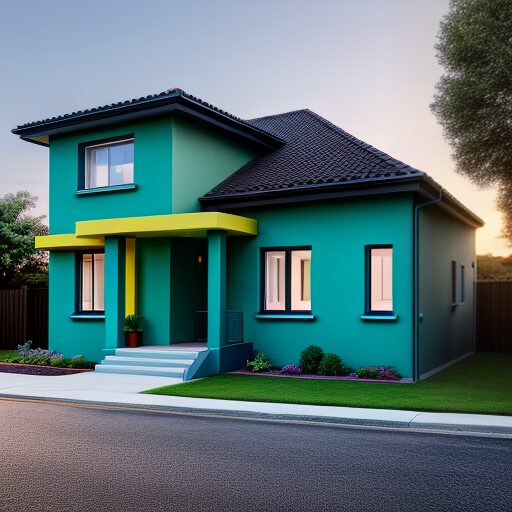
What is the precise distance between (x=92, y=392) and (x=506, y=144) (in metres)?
14.5

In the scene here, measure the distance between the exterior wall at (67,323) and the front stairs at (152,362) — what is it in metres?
1.90

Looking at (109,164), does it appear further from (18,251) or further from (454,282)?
(18,251)

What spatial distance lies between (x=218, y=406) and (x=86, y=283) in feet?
28.8

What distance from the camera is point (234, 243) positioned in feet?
53.6

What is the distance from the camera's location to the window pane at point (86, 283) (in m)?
17.8

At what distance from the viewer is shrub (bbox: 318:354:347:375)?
46.6ft

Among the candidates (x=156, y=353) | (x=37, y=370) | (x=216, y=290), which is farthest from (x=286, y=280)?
(x=37, y=370)

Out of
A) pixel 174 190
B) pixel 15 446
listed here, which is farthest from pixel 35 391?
pixel 174 190

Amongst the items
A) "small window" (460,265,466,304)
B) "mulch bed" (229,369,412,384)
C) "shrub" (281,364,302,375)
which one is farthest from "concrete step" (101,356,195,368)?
"small window" (460,265,466,304)

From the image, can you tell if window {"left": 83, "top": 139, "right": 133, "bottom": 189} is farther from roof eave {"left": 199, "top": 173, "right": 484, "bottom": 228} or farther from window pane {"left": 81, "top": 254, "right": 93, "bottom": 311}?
roof eave {"left": 199, "top": 173, "right": 484, "bottom": 228}

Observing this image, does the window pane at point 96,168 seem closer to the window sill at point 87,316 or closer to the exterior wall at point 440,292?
the window sill at point 87,316

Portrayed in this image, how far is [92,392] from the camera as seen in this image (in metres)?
12.2

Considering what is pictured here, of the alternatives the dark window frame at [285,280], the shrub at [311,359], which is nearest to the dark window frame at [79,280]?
the dark window frame at [285,280]

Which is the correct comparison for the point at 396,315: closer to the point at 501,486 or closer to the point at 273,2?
the point at 501,486
